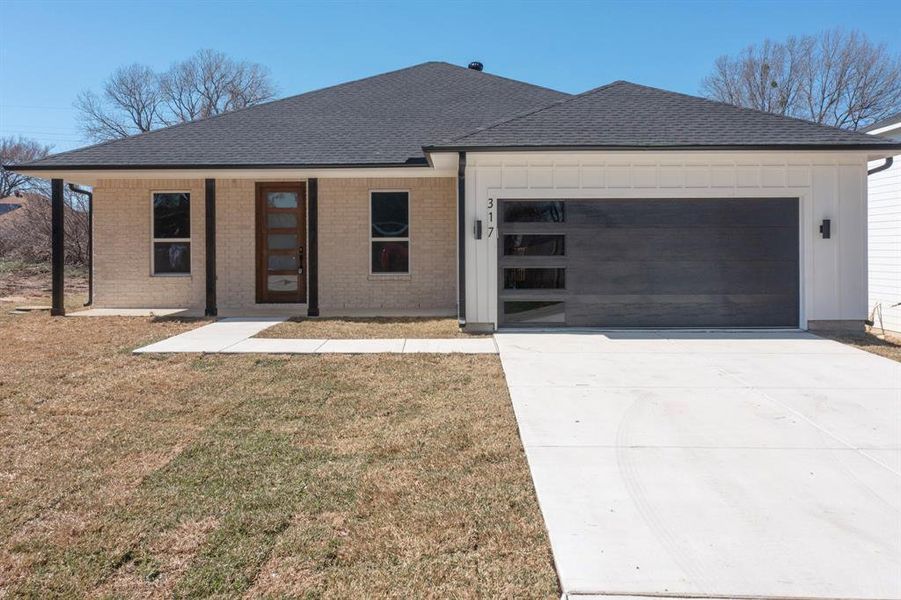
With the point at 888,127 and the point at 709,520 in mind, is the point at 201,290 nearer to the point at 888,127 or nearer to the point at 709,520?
A: the point at 709,520

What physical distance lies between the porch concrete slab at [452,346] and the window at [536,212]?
2095 mm

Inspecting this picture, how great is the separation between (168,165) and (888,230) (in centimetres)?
1326

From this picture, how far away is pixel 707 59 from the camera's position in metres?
31.6

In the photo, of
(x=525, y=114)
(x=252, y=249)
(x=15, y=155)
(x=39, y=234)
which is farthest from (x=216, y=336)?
(x=15, y=155)

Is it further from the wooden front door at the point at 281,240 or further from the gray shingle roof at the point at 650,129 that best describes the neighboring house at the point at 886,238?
the wooden front door at the point at 281,240

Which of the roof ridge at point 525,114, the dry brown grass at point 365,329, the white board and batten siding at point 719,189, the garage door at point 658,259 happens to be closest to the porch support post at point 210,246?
the dry brown grass at point 365,329

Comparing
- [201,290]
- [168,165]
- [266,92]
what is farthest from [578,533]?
[266,92]

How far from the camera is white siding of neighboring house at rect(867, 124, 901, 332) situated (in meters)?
10.7

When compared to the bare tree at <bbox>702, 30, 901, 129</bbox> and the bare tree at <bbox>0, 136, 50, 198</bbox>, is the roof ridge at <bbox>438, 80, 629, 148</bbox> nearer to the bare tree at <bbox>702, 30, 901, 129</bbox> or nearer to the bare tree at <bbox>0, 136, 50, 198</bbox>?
the bare tree at <bbox>702, 30, 901, 129</bbox>

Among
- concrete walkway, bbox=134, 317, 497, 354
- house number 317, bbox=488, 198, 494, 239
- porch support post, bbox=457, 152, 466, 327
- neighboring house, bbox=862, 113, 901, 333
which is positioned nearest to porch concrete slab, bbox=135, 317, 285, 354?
concrete walkway, bbox=134, 317, 497, 354

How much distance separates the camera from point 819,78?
96.6 feet

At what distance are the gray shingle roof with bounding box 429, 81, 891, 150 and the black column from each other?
126 inches

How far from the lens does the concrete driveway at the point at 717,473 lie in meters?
2.68

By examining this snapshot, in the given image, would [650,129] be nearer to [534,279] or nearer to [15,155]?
[534,279]
